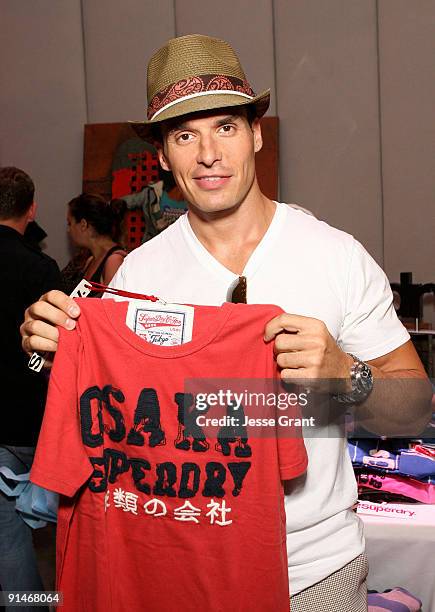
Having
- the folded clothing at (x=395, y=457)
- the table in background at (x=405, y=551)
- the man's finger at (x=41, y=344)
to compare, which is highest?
the man's finger at (x=41, y=344)

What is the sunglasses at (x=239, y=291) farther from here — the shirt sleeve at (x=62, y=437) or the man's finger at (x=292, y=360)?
the shirt sleeve at (x=62, y=437)

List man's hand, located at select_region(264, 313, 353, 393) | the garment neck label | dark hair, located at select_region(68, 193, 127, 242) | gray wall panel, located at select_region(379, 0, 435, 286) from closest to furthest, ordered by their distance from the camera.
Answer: man's hand, located at select_region(264, 313, 353, 393)
the garment neck label
dark hair, located at select_region(68, 193, 127, 242)
gray wall panel, located at select_region(379, 0, 435, 286)

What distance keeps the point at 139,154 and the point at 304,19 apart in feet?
4.48

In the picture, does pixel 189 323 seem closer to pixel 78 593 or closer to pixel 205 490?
pixel 205 490

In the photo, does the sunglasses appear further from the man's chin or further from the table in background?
the table in background

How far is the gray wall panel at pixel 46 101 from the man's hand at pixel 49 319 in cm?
410

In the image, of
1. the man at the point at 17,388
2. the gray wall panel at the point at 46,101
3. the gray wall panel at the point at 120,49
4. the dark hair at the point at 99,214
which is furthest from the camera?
the gray wall panel at the point at 46,101

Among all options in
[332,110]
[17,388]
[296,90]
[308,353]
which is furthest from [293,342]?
[296,90]

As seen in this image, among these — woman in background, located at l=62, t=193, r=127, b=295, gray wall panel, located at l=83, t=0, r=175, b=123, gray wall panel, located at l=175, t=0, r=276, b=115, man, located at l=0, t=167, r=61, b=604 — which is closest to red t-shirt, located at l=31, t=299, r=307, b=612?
man, located at l=0, t=167, r=61, b=604

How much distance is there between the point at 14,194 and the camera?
2.91 meters

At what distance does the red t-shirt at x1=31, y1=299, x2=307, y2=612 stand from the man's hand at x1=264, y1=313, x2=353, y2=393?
0.19ft

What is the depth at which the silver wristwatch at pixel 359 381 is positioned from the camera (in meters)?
1.37

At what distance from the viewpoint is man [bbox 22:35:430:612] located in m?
1.42

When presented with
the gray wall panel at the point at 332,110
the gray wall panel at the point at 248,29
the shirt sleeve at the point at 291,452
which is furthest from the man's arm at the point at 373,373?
the gray wall panel at the point at 248,29
